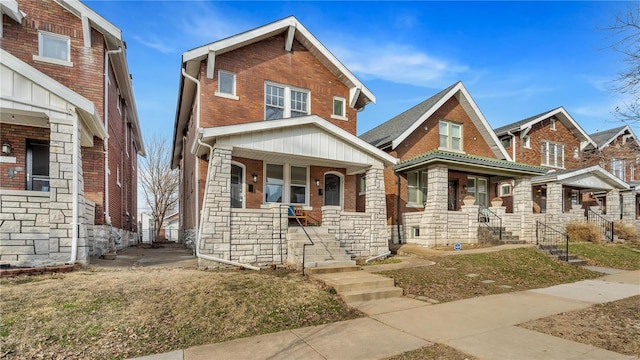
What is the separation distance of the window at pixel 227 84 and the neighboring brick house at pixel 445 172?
779cm

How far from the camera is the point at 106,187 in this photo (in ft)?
36.9

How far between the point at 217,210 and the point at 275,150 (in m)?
2.46

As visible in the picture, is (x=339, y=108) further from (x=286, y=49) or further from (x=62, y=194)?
(x=62, y=194)

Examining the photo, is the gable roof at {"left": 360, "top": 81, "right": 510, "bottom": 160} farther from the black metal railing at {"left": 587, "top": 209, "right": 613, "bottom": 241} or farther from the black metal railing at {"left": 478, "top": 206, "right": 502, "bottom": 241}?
the black metal railing at {"left": 587, "top": 209, "right": 613, "bottom": 241}

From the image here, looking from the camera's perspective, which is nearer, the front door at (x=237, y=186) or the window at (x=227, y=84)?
the front door at (x=237, y=186)

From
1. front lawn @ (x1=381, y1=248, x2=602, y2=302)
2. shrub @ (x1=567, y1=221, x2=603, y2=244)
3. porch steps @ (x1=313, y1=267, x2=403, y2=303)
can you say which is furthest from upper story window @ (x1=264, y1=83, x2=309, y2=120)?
shrub @ (x1=567, y1=221, x2=603, y2=244)

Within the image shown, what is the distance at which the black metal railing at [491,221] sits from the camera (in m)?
15.0

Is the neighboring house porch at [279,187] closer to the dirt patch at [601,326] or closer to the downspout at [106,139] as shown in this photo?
the downspout at [106,139]

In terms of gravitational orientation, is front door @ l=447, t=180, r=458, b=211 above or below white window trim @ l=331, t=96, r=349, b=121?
below

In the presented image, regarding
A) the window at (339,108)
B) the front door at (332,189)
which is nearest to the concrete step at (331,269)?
the front door at (332,189)

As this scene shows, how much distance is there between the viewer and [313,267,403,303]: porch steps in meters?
7.01

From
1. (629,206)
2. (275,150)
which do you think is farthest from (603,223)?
(275,150)

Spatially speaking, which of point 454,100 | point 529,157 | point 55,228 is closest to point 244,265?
point 55,228

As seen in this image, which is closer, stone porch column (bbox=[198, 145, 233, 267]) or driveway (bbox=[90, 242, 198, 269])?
stone porch column (bbox=[198, 145, 233, 267])
